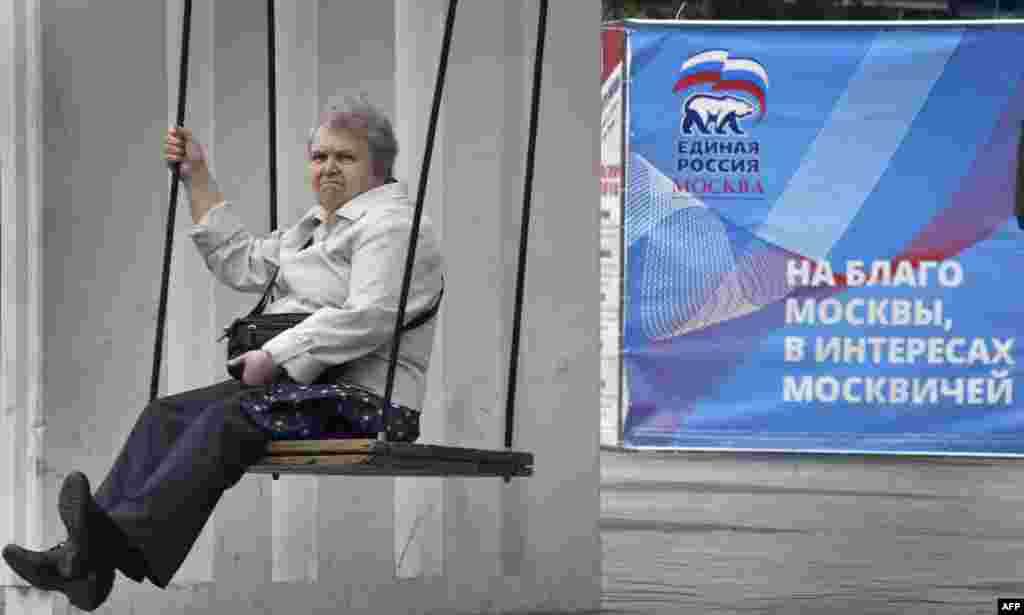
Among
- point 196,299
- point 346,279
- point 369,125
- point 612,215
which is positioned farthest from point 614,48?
point 346,279

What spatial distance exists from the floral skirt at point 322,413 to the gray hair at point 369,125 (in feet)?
2.20

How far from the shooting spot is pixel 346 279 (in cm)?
758

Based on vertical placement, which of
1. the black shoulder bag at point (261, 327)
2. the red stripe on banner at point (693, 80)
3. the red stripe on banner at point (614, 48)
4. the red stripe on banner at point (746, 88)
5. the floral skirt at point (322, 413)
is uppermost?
the red stripe on banner at point (614, 48)

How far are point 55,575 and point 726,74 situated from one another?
851cm

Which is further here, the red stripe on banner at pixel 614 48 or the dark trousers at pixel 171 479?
the red stripe on banner at pixel 614 48

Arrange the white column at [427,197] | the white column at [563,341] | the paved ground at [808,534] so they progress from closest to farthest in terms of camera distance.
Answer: the white column at [427,197] → the white column at [563,341] → the paved ground at [808,534]

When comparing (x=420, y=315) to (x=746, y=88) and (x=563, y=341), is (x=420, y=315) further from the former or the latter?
(x=746, y=88)

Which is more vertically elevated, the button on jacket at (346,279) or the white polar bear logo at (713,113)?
the white polar bear logo at (713,113)

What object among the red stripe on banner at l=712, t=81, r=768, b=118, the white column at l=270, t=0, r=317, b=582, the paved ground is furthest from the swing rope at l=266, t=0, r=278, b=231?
the red stripe on banner at l=712, t=81, r=768, b=118

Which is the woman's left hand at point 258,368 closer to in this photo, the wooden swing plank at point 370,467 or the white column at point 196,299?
the wooden swing plank at point 370,467

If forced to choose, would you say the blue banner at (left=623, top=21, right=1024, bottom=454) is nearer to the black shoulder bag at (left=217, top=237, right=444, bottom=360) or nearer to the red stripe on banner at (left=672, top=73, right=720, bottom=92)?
the red stripe on banner at (left=672, top=73, right=720, bottom=92)

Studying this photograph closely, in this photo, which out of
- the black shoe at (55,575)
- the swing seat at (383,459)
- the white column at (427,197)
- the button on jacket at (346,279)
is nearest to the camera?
the swing seat at (383,459)

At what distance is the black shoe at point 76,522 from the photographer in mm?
6941

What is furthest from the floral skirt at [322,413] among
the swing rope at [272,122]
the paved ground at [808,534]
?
the paved ground at [808,534]
